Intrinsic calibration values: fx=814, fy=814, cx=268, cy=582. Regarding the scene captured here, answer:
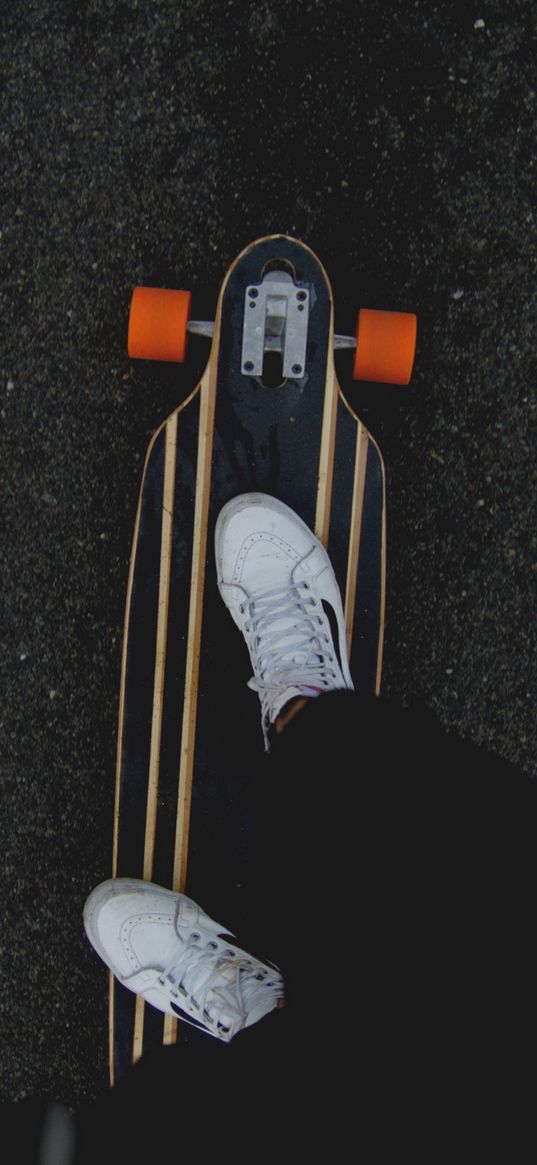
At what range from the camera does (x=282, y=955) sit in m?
1.18

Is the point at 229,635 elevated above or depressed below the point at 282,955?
above

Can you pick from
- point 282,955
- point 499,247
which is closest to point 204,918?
point 282,955

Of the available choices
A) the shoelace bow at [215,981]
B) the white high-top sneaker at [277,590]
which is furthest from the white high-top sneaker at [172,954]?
the white high-top sneaker at [277,590]

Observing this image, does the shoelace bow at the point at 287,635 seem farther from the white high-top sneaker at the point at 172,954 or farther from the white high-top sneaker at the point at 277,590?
the white high-top sneaker at the point at 172,954

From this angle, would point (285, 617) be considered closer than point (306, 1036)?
No

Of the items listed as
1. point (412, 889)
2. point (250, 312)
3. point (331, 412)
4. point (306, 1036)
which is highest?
point (250, 312)

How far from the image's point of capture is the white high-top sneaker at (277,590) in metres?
1.58

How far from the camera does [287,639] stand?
1.60 meters

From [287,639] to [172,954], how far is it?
0.67m

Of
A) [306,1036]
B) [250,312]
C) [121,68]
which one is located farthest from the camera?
[121,68]

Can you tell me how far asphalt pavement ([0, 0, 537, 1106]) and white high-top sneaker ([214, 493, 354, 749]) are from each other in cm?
20

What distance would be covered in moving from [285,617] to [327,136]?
1.00m

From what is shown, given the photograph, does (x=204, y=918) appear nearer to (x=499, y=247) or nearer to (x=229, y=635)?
(x=229, y=635)

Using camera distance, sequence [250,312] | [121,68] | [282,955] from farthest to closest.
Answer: [121,68], [250,312], [282,955]
